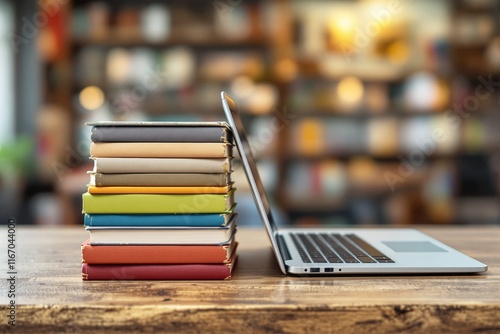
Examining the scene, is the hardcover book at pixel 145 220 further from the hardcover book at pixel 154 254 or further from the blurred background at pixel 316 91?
the blurred background at pixel 316 91

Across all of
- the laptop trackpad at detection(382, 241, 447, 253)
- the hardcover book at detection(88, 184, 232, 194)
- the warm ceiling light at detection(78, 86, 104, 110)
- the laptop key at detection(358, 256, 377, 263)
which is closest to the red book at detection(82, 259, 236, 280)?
the hardcover book at detection(88, 184, 232, 194)

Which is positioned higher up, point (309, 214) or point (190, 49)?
point (190, 49)

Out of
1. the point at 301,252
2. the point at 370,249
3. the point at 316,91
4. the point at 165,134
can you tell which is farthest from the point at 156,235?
the point at 316,91

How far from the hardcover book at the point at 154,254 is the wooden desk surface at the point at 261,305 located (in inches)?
1.2

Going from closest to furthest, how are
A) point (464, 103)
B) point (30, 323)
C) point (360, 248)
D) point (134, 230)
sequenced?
point (30, 323), point (134, 230), point (360, 248), point (464, 103)

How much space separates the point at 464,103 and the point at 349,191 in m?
1.03

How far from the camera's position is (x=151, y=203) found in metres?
0.79

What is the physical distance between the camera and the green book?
0.78 metres

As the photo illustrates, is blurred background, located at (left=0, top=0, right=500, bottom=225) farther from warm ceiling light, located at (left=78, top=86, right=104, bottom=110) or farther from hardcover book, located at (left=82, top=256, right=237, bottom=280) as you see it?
hardcover book, located at (left=82, top=256, right=237, bottom=280)

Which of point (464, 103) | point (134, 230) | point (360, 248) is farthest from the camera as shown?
point (464, 103)

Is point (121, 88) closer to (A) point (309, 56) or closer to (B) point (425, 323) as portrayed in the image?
(A) point (309, 56)

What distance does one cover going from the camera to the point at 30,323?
65 centimetres

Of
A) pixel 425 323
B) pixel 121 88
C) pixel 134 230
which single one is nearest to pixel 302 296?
pixel 425 323

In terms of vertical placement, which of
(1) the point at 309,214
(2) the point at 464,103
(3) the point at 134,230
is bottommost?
(1) the point at 309,214
